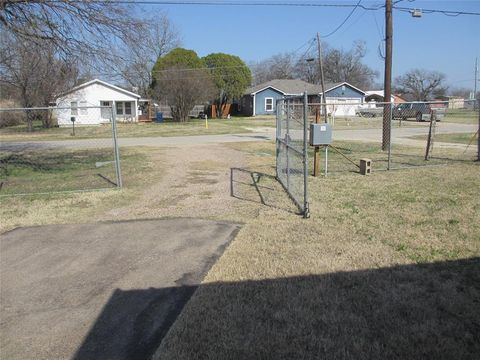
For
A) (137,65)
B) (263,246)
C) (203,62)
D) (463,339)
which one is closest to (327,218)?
(263,246)

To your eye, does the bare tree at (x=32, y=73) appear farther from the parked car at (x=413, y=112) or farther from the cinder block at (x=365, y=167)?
the parked car at (x=413, y=112)

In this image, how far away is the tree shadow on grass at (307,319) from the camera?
305 centimetres

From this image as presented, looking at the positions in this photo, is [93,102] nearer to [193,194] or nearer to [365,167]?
[193,194]

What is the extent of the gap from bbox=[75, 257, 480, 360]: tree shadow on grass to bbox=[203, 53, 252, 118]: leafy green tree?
46340mm

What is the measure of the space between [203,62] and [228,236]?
152 feet

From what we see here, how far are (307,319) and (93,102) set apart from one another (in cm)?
3955

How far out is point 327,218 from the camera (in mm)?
6379

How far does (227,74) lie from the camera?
4994cm

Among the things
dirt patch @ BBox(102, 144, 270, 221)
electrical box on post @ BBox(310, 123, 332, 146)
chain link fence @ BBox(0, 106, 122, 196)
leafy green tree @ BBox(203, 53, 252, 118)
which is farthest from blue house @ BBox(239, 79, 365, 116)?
electrical box on post @ BBox(310, 123, 332, 146)

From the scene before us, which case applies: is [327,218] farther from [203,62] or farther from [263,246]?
[203,62]

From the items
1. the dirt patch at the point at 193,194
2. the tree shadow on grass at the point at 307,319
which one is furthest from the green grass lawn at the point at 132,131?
the tree shadow on grass at the point at 307,319

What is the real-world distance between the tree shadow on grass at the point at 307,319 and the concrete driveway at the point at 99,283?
0.02 meters

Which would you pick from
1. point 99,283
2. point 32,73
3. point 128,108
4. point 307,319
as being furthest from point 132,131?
point 307,319

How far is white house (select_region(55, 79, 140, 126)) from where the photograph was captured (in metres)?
37.4
